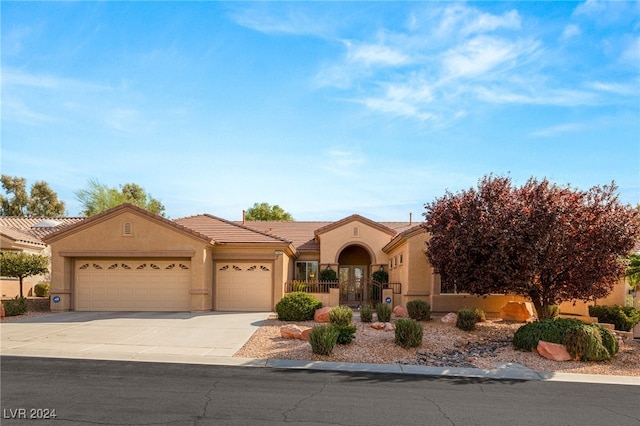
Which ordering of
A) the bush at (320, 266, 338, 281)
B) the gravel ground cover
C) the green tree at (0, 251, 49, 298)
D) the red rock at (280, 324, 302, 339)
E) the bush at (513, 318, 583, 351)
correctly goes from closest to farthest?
the gravel ground cover, the bush at (513, 318, 583, 351), the red rock at (280, 324, 302, 339), the green tree at (0, 251, 49, 298), the bush at (320, 266, 338, 281)

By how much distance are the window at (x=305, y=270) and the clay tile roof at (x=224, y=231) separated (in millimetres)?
6678

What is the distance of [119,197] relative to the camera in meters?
47.9

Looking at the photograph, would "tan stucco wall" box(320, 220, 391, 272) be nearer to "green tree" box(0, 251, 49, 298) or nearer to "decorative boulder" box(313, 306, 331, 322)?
"decorative boulder" box(313, 306, 331, 322)

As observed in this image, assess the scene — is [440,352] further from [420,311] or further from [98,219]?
[98,219]

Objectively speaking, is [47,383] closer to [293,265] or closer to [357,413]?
[357,413]

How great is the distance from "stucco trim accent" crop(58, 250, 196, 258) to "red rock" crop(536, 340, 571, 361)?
48.3 feet

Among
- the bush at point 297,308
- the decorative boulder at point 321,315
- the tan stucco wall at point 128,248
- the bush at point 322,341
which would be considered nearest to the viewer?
the bush at point 322,341

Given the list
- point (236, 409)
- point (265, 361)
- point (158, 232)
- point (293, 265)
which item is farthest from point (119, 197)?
point (236, 409)

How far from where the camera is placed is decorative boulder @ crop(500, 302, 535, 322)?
1962cm

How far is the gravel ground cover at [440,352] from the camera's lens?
493 inches

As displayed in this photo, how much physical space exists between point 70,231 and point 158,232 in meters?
4.23

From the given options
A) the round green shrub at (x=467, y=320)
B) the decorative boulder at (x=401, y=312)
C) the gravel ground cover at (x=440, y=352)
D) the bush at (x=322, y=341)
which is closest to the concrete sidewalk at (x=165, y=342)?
the gravel ground cover at (x=440, y=352)

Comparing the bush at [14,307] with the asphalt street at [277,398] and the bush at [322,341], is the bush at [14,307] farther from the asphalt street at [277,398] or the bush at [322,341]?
the bush at [322,341]

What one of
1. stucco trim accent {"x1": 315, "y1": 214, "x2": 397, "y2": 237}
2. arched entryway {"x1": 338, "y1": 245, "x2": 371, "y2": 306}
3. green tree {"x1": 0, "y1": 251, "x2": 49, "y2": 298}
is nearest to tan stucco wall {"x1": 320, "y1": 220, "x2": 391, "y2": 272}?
stucco trim accent {"x1": 315, "y1": 214, "x2": 397, "y2": 237}
